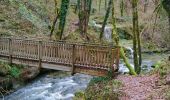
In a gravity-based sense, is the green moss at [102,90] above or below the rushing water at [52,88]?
above

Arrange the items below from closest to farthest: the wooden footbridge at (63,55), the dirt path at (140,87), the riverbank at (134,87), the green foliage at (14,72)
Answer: the dirt path at (140,87) < the riverbank at (134,87) < the wooden footbridge at (63,55) < the green foliage at (14,72)

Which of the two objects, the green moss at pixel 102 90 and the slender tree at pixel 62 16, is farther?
the slender tree at pixel 62 16

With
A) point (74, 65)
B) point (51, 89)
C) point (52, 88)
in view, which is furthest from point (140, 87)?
point (52, 88)

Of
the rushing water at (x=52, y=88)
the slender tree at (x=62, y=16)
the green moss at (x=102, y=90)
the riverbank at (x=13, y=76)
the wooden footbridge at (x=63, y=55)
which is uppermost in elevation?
the slender tree at (x=62, y=16)

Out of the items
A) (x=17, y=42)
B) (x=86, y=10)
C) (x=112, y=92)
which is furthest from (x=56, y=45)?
(x=86, y=10)

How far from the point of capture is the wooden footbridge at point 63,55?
51.7 feet

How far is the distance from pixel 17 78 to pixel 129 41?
2415 centimetres

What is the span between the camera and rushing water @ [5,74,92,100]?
64.6ft

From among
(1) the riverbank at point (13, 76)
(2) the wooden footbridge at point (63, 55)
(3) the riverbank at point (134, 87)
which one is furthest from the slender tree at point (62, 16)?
(3) the riverbank at point (134, 87)

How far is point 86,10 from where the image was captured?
35500 millimetres

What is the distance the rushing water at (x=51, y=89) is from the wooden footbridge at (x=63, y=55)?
2249mm

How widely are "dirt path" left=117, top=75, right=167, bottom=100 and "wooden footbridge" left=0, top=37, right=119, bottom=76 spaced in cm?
106

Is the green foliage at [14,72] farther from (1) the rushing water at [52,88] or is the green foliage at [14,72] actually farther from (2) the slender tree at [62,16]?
(2) the slender tree at [62,16]

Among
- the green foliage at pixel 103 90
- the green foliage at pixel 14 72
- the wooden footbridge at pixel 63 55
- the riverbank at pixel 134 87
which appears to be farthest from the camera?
the green foliage at pixel 14 72
